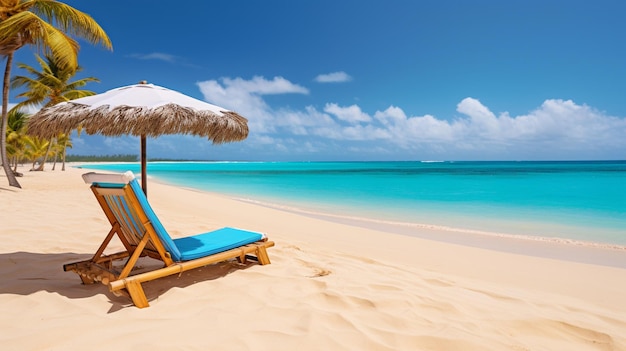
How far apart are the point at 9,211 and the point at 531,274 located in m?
8.43

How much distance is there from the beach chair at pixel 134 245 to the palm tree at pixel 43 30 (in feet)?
35.1

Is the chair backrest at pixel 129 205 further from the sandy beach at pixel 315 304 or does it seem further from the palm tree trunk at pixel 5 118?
the palm tree trunk at pixel 5 118

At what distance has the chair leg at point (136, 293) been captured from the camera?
8.26 ft

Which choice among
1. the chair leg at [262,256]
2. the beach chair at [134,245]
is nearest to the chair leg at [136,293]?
the beach chair at [134,245]

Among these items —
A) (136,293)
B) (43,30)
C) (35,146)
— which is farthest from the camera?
(35,146)

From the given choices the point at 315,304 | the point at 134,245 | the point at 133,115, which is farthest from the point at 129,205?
the point at 315,304

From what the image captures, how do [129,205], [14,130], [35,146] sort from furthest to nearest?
1. [35,146]
2. [14,130]
3. [129,205]

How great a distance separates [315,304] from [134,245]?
1718 millimetres

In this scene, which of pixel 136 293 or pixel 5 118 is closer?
pixel 136 293

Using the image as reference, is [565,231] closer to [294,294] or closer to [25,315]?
[294,294]

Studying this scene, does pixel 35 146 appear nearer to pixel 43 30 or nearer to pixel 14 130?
pixel 14 130

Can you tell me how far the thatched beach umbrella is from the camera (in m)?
3.00

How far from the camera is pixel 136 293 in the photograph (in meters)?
2.55

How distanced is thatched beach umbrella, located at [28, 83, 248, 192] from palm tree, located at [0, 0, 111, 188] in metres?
9.63
